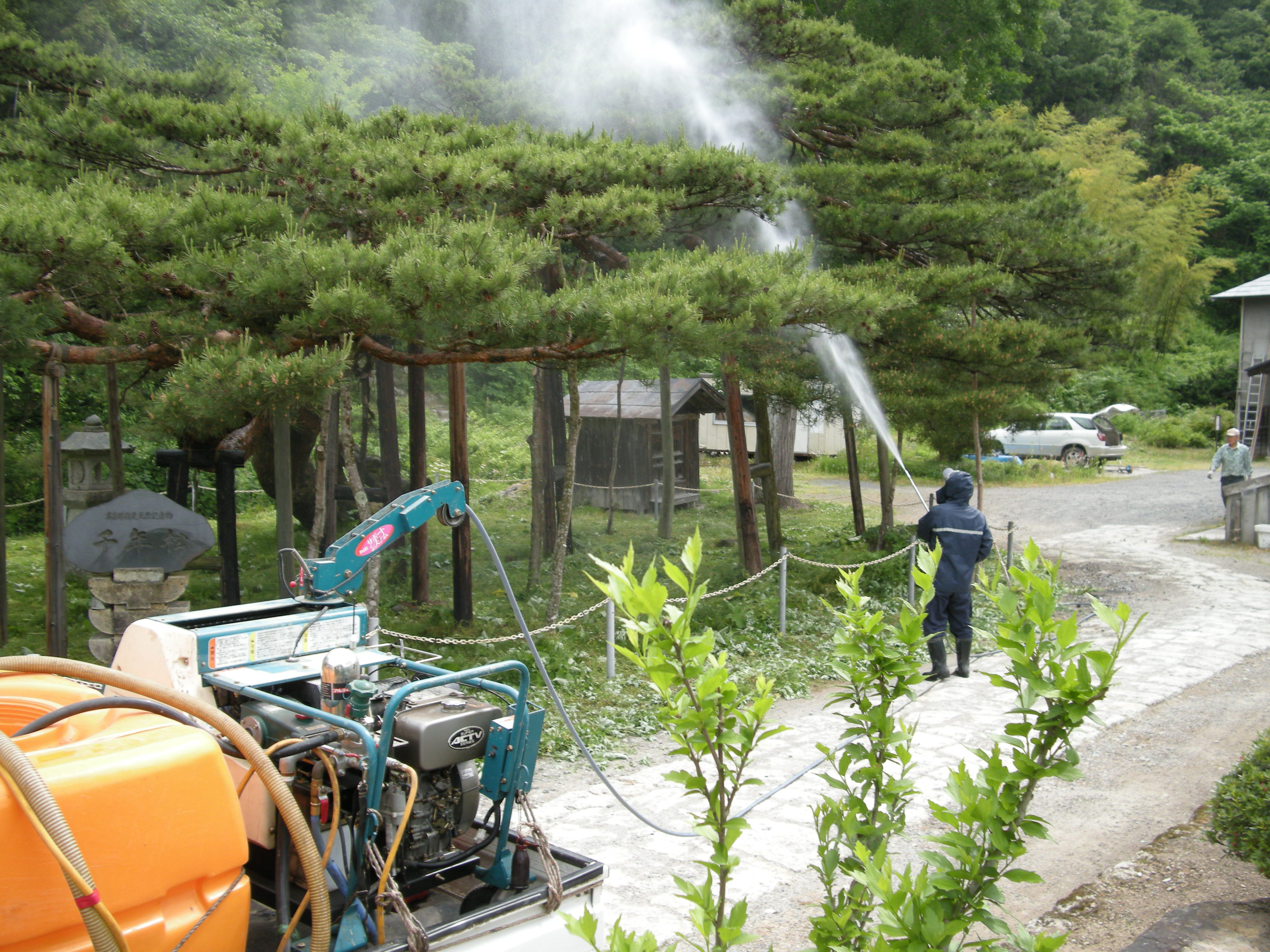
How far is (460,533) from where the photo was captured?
9672mm

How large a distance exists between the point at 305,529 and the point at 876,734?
13.1 meters

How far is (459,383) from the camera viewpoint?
10.0m

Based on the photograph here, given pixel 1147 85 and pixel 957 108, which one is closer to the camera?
pixel 957 108

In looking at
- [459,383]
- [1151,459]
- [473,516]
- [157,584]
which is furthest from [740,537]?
[1151,459]

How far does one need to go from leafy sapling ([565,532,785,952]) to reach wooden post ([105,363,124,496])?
867 centimetres

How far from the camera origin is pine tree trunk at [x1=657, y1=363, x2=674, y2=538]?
1558 cm

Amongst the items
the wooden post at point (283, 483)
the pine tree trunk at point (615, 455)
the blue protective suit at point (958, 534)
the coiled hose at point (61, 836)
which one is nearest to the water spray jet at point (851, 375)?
the blue protective suit at point (958, 534)

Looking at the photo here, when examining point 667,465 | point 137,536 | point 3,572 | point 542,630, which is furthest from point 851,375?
point 3,572

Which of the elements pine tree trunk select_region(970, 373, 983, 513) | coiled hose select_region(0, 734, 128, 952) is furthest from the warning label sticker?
pine tree trunk select_region(970, 373, 983, 513)

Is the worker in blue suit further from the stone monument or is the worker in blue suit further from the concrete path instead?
the stone monument

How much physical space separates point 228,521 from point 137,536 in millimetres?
1023

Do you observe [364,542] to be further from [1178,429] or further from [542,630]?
[1178,429]

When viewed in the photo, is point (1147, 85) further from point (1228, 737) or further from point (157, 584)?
point (157, 584)

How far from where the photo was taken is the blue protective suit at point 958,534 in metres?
8.17
